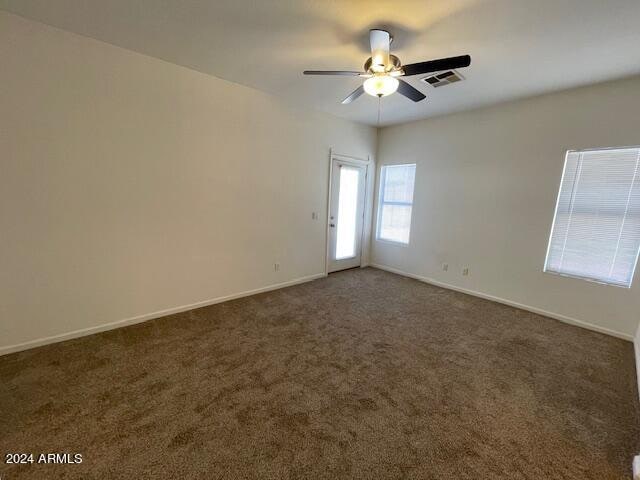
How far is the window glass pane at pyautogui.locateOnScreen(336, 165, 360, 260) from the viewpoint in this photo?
467cm

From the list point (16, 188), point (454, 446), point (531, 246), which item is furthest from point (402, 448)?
point (16, 188)

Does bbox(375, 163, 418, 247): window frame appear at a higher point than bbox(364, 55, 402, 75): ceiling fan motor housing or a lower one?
lower

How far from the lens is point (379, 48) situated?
2.06m

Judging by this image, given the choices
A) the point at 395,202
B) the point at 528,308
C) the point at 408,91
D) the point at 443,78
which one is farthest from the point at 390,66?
the point at 528,308

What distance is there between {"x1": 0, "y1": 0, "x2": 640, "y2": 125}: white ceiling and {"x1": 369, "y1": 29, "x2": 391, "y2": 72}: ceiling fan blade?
0.09 metres

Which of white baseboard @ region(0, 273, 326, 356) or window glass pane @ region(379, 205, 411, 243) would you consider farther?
window glass pane @ region(379, 205, 411, 243)

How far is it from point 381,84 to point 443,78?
46.3 inches

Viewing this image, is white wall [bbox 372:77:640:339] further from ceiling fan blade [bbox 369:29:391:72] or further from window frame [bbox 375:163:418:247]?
ceiling fan blade [bbox 369:29:391:72]

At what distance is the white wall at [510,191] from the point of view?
290cm

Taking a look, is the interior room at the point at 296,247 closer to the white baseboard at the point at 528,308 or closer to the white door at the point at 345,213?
the white baseboard at the point at 528,308

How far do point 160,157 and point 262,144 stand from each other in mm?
1227

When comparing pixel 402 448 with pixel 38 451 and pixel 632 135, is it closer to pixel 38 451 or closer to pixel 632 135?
pixel 38 451

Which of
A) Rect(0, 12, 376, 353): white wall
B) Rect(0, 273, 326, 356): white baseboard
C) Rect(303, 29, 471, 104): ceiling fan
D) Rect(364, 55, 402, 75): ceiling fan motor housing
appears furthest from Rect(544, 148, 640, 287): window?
Rect(0, 273, 326, 356): white baseboard

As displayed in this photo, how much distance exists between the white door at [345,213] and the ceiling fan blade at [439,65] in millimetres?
2451
